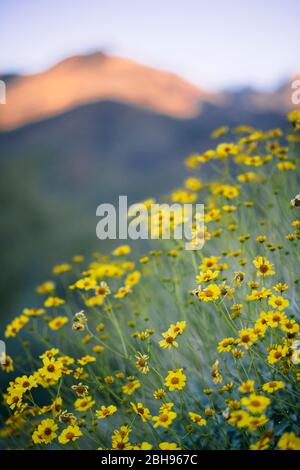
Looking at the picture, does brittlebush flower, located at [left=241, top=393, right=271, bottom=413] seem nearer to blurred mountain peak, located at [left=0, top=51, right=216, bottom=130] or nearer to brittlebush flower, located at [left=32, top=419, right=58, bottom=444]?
brittlebush flower, located at [left=32, top=419, right=58, bottom=444]

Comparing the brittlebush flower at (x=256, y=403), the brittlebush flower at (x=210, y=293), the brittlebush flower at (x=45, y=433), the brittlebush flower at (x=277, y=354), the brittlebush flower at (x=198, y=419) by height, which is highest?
the brittlebush flower at (x=210, y=293)

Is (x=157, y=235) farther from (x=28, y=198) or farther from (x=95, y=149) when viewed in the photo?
(x=95, y=149)

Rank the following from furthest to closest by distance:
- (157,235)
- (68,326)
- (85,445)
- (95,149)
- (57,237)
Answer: (95,149), (57,237), (68,326), (157,235), (85,445)

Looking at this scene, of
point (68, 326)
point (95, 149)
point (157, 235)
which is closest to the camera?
point (157, 235)

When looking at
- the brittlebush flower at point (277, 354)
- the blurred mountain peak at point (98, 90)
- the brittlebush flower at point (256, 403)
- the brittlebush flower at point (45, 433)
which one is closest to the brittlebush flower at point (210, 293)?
the brittlebush flower at point (277, 354)

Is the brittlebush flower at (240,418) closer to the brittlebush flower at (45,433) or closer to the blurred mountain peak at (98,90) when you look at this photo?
the brittlebush flower at (45,433)

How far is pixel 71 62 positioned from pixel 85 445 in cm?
1226

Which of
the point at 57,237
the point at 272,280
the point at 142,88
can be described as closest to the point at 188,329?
the point at 272,280

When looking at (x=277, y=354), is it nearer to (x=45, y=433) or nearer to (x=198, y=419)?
(x=198, y=419)

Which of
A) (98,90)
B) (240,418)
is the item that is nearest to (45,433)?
(240,418)

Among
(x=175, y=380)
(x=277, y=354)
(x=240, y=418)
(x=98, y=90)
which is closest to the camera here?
(x=240, y=418)

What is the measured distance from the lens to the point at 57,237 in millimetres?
7836

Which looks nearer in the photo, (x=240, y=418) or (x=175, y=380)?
(x=240, y=418)

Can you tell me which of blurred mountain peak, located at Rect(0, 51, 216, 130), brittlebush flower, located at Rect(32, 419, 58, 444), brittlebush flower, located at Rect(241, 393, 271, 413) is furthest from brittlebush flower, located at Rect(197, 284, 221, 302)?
blurred mountain peak, located at Rect(0, 51, 216, 130)
